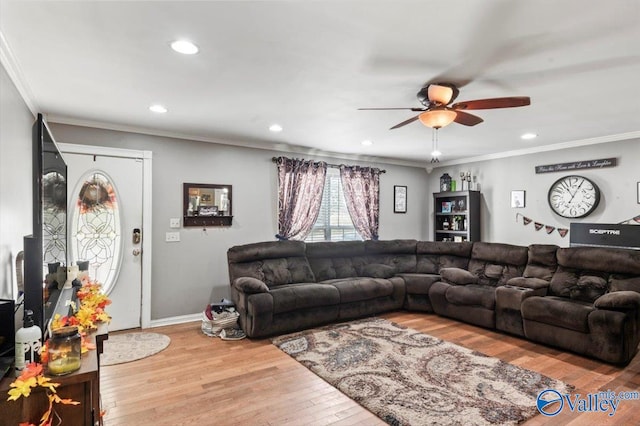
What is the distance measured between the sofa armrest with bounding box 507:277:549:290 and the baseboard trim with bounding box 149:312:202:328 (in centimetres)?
404

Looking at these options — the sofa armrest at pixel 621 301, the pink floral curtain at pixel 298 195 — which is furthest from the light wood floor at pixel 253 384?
→ the pink floral curtain at pixel 298 195

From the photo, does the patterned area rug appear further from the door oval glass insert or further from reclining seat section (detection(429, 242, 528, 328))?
the door oval glass insert

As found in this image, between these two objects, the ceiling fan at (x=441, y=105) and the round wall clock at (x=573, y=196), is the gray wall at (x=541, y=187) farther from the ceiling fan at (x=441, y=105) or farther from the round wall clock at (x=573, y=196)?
the ceiling fan at (x=441, y=105)

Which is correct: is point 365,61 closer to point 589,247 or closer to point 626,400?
point 626,400

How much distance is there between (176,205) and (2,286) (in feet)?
8.46

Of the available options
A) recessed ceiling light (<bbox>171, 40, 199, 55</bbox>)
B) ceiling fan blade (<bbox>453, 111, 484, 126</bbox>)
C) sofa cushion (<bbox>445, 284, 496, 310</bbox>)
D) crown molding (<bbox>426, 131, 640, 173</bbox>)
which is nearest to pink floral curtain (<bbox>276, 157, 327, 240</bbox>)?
sofa cushion (<bbox>445, 284, 496, 310</bbox>)

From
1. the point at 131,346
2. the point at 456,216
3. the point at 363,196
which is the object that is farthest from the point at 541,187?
the point at 131,346

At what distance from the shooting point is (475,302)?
4.45 meters

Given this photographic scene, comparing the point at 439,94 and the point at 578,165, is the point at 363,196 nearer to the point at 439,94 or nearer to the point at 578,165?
the point at 578,165

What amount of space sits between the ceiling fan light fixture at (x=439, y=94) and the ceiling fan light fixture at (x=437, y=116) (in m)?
0.09

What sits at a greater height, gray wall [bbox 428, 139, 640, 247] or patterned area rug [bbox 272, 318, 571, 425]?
gray wall [bbox 428, 139, 640, 247]

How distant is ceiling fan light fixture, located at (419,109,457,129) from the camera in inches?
112

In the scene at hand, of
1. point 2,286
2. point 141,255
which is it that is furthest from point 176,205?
point 2,286

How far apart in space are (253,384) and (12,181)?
227 centimetres
